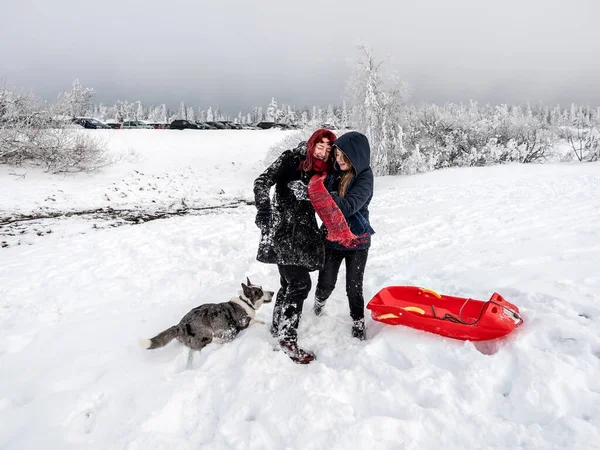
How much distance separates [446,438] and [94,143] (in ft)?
68.5

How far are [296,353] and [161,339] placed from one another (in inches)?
57.2

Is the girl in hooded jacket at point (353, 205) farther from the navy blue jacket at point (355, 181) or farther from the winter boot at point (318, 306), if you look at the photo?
the winter boot at point (318, 306)

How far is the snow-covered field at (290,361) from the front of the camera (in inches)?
97.5

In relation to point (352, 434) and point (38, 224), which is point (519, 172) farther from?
point (38, 224)

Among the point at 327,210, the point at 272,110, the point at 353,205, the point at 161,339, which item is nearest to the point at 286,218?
the point at 327,210

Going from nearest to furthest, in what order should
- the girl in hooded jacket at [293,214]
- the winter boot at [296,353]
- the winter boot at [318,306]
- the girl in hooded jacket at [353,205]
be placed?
1. the girl in hooded jacket at [353,205]
2. the girl in hooded jacket at [293,214]
3. the winter boot at [296,353]
4. the winter boot at [318,306]

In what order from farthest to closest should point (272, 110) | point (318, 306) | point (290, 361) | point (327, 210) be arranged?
point (272, 110), point (318, 306), point (290, 361), point (327, 210)

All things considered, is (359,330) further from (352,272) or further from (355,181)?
(355,181)

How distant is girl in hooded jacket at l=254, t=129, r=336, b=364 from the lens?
10.5ft

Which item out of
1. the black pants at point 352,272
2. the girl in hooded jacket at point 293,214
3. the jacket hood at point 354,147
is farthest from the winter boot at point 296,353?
the jacket hood at point 354,147

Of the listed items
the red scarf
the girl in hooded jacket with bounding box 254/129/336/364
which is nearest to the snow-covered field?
the girl in hooded jacket with bounding box 254/129/336/364

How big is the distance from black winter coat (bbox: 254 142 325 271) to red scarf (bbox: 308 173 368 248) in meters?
0.26

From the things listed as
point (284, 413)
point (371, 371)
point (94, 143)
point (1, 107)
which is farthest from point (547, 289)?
point (1, 107)

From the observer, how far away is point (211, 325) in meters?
3.82
